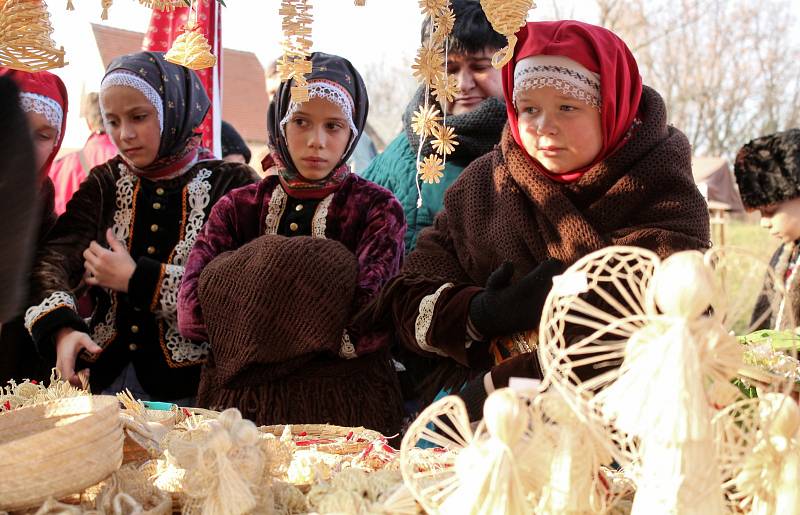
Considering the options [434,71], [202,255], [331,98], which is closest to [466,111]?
[331,98]

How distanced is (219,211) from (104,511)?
1232 mm

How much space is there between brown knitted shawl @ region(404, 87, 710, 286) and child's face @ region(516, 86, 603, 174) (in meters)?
0.05

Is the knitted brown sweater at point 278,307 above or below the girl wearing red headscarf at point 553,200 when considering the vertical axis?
below

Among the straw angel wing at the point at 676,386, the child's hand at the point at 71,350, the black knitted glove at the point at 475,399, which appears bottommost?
the child's hand at the point at 71,350

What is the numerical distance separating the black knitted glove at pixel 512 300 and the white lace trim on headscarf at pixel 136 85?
125 cm

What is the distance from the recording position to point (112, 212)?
254 centimetres

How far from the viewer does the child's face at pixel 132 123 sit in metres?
2.46

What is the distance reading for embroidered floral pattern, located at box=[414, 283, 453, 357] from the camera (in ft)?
6.15

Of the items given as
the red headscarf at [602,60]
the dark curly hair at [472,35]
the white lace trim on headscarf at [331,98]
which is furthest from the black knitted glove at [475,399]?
the dark curly hair at [472,35]

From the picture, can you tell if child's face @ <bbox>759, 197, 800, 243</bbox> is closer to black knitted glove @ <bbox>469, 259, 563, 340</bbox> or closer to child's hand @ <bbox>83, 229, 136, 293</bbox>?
black knitted glove @ <bbox>469, 259, 563, 340</bbox>

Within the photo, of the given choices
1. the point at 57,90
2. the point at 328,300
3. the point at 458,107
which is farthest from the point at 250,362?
the point at 57,90

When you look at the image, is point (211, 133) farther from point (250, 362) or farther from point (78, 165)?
point (250, 362)

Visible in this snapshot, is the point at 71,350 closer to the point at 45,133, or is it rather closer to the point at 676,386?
the point at 45,133

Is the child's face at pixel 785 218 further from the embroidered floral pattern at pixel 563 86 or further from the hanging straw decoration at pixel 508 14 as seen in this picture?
the hanging straw decoration at pixel 508 14
